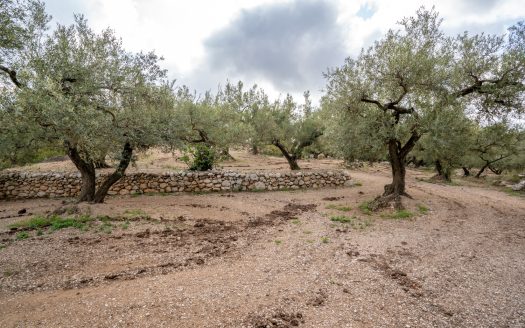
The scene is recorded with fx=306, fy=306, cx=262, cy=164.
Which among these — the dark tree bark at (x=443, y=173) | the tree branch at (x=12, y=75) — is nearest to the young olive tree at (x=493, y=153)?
the dark tree bark at (x=443, y=173)

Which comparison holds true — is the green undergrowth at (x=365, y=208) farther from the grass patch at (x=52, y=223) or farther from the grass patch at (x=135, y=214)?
the grass patch at (x=52, y=223)

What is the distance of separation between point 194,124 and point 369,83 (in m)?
10.8

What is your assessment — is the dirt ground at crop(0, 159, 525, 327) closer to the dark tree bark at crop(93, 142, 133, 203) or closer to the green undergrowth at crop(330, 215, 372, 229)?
the green undergrowth at crop(330, 215, 372, 229)

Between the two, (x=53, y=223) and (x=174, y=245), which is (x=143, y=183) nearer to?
(x=53, y=223)

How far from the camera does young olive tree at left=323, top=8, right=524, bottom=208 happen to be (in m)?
13.5

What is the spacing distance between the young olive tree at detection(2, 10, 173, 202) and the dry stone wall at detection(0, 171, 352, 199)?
3.36 m

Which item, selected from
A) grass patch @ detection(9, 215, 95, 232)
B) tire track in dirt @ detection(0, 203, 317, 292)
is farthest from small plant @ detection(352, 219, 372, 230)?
grass patch @ detection(9, 215, 95, 232)

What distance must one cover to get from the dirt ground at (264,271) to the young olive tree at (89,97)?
3053 millimetres

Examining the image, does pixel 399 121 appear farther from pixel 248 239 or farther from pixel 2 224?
pixel 2 224

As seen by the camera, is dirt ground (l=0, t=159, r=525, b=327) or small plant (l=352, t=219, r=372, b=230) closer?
dirt ground (l=0, t=159, r=525, b=327)

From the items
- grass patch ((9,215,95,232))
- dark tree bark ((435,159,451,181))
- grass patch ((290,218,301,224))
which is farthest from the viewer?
dark tree bark ((435,159,451,181))

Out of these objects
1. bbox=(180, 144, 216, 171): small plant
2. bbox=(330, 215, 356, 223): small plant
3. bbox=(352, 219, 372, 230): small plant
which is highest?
bbox=(180, 144, 216, 171): small plant

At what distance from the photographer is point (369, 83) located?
48.3 ft

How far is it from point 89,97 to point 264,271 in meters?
9.57
